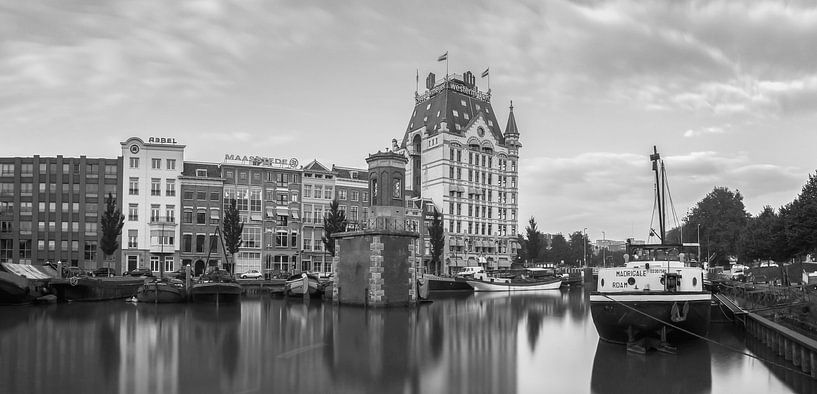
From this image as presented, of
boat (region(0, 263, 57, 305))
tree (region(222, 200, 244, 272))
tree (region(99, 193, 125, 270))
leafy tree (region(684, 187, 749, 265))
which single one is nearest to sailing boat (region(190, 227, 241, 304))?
boat (region(0, 263, 57, 305))

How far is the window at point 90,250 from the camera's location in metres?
84.6

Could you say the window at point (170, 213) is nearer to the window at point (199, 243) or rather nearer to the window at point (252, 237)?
the window at point (199, 243)

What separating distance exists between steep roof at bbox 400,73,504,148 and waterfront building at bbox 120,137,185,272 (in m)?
40.9

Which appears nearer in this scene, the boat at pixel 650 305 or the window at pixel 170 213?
the boat at pixel 650 305

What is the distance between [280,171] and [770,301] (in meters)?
66.0

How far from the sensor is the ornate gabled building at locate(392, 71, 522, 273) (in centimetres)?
10588

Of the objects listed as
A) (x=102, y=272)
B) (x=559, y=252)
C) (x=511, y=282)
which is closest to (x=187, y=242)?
(x=102, y=272)


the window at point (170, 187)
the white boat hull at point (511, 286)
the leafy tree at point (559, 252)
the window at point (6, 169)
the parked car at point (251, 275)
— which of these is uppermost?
the window at point (6, 169)

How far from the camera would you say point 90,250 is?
278 feet

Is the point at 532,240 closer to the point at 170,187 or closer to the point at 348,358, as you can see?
the point at 170,187

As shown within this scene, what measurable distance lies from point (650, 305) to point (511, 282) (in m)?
59.2

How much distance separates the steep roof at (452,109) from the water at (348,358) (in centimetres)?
6755

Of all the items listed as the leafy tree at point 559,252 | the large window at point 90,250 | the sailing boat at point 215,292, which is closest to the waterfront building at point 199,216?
the large window at point 90,250

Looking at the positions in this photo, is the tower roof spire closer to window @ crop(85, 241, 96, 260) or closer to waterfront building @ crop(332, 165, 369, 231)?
waterfront building @ crop(332, 165, 369, 231)
